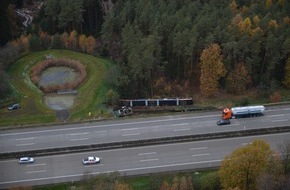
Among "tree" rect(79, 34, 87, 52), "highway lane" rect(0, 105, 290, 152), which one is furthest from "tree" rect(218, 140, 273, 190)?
"tree" rect(79, 34, 87, 52)

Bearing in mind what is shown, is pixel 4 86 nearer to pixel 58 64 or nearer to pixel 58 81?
pixel 58 81

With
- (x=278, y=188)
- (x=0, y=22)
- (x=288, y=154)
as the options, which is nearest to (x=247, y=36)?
(x=288, y=154)

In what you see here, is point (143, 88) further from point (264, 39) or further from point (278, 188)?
→ point (278, 188)

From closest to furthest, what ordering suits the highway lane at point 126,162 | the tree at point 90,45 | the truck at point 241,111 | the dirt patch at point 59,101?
the highway lane at point 126,162, the truck at point 241,111, the dirt patch at point 59,101, the tree at point 90,45

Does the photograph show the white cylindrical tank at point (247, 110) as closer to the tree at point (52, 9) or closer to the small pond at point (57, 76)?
the small pond at point (57, 76)

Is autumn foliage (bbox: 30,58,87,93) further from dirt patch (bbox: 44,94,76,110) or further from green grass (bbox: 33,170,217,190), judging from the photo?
green grass (bbox: 33,170,217,190)

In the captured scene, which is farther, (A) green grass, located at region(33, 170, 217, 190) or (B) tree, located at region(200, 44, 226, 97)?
(B) tree, located at region(200, 44, 226, 97)

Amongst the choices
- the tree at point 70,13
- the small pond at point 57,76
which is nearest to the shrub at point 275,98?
the small pond at point 57,76
